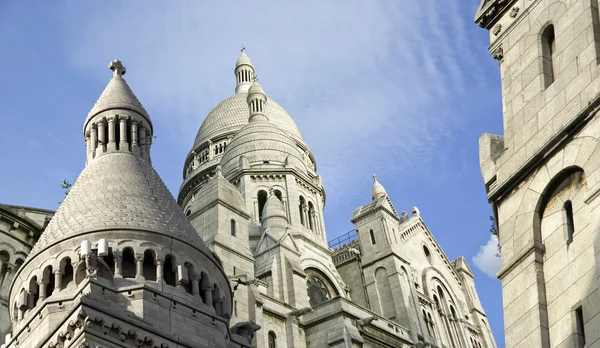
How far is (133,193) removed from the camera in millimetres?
29062

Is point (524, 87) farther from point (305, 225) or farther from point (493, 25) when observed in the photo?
point (305, 225)

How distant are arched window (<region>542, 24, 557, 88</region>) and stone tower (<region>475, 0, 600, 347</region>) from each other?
0.06ft

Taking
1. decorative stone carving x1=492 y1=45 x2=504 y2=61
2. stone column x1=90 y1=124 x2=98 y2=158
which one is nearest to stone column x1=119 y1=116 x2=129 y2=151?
stone column x1=90 y1=124 x2=98 y2=158

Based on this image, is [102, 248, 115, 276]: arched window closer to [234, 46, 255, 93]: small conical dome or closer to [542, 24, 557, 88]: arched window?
[542, 24, 557, 88]: arched window

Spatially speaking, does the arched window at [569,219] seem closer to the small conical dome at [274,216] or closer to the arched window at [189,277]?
the arched window at [189,277]

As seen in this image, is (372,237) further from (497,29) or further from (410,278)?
(497,29)

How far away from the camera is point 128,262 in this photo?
26906 mm

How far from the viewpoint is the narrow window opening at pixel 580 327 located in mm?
14195

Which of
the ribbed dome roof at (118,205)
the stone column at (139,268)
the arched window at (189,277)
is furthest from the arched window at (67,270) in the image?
the arched window at (189,277)

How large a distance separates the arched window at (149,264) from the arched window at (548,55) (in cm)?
1336

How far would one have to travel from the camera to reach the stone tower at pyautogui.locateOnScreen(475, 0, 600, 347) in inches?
575

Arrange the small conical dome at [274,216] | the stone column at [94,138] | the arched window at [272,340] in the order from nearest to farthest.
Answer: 1. the stone column at [94,138]
2. the arched window at [272,340]
3. the small conical dome at [274,216]

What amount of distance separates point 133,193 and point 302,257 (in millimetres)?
26968

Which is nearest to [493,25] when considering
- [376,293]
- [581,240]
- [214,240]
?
[581,240]
